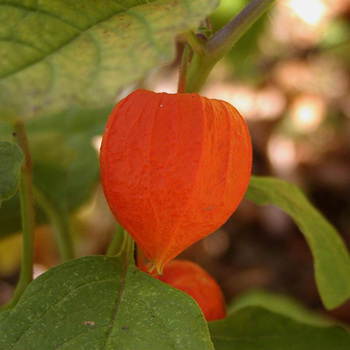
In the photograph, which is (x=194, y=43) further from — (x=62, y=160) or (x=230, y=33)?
(x=62, y=160)

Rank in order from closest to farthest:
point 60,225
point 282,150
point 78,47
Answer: point 78,47, point 60,225, point 282,150

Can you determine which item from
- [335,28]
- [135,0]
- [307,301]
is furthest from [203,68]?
[335,28]

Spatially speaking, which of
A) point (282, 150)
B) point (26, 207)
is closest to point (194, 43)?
point (26, 207)

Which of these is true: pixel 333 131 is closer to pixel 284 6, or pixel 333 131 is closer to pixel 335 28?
pixel 335 28

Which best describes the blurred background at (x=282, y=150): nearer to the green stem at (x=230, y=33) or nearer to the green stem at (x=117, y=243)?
the green stem at (x=117, y=243)

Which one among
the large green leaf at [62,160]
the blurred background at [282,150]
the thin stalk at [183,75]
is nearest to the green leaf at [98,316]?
the thin stalk at [183,75]

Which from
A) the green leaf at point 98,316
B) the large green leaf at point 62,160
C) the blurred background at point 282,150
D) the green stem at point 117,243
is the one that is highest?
the green leaf at point 98,316
